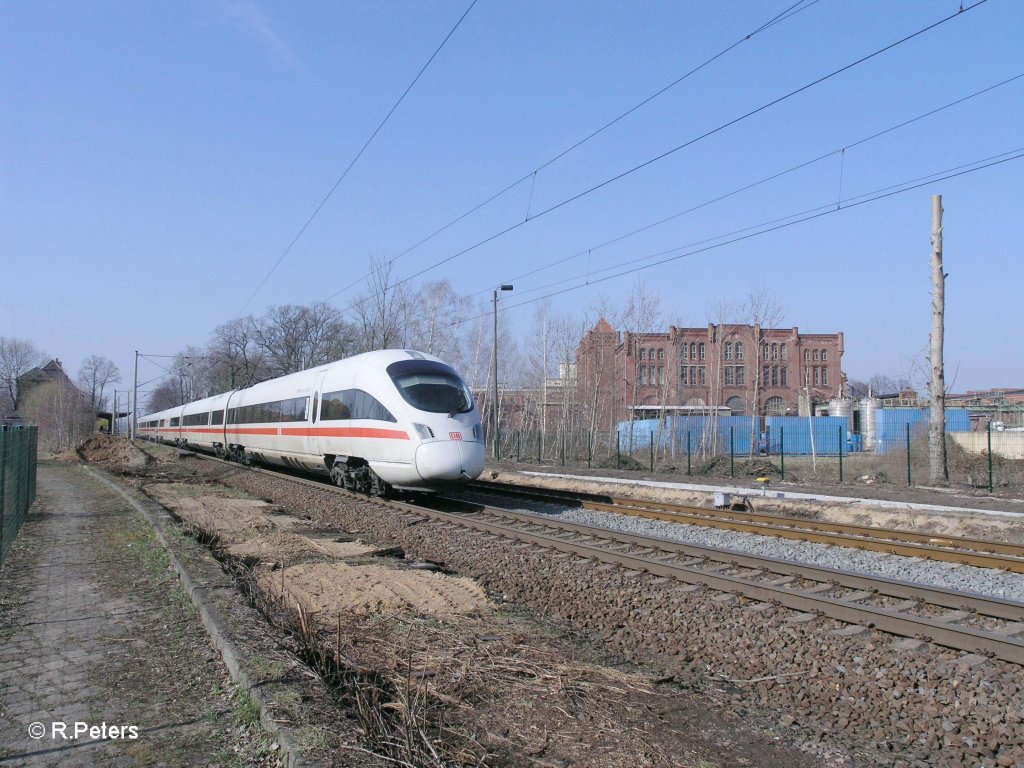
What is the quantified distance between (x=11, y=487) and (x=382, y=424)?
676cm

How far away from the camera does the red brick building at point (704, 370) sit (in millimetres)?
44594

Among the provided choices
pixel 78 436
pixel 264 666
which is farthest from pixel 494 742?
pixel 78 436

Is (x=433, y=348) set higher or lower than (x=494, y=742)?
higher

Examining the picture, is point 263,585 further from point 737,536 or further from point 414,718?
point 737,536

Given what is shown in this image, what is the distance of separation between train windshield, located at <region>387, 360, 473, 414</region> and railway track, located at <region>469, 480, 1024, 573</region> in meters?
3.47

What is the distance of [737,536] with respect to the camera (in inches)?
493

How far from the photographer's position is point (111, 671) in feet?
16.6

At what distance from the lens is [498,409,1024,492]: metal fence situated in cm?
2230

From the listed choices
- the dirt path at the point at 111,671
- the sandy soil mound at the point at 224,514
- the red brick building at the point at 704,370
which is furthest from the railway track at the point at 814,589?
the red brick building at the point at 704,370

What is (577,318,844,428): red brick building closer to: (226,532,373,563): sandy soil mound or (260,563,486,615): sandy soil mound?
(226,532,373,563): sandy soil mound

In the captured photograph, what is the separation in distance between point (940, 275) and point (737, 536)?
11.9 meters

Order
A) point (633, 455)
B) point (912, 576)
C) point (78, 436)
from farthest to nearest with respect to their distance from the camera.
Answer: point (78, 436) < point (633, 455) < point (912, 576)

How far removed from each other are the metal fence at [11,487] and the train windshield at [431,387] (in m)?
6.44

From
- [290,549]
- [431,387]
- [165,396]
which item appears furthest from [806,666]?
[165,396]
